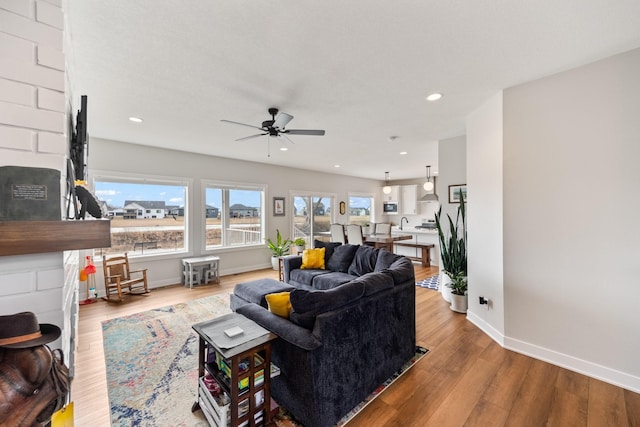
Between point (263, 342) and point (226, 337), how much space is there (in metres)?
0.25

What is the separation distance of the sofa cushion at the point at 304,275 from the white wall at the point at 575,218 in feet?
7.63

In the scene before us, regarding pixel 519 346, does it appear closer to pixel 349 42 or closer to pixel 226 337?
pixel 226 337

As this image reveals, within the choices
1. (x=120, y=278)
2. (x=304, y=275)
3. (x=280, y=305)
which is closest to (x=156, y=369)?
(x=280, y=305)

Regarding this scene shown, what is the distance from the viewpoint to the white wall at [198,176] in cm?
444

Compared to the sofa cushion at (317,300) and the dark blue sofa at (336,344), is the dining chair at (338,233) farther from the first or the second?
the sofa cushion at (317,300)

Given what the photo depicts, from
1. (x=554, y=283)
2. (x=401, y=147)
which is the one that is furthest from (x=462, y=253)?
(x=401, y=147)

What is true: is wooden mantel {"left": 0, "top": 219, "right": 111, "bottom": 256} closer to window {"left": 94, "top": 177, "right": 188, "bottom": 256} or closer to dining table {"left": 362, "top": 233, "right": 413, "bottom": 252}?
window {"left": 94, "top": 177, "right": 188, "bottom": 256}

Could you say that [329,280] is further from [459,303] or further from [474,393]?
[474,393]

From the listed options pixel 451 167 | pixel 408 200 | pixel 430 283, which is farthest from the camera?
pixel 408 200

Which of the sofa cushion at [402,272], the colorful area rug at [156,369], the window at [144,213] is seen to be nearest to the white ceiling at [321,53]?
the window at [144,213]

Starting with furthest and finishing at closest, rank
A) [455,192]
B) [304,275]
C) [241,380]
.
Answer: [455,192] < [304,275] < [241,380]

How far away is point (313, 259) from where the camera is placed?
4.34 meters

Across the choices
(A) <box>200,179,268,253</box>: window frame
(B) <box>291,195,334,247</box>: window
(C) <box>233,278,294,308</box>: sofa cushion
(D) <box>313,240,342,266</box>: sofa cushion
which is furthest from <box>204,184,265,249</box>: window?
(C) <box>233,278,294,308</box>: sofa cushion

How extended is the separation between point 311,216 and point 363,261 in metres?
3.96
